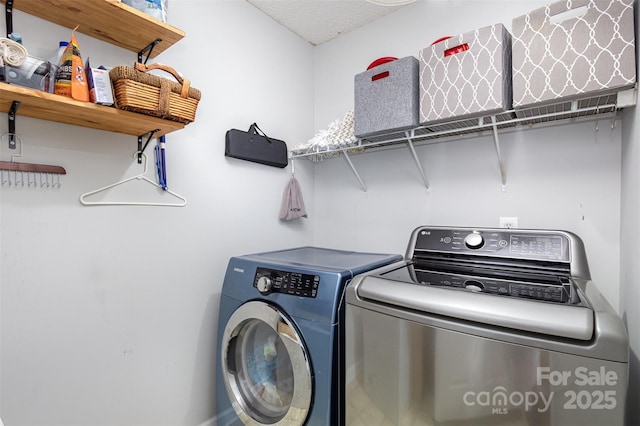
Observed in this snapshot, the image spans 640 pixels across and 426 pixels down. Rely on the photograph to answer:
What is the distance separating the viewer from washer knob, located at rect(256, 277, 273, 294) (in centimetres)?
139

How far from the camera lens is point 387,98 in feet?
5.05

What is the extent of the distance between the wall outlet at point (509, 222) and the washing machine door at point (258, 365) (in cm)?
121

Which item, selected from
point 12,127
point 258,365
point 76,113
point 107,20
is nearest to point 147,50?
point 107,20

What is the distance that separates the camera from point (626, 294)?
1.16 metres

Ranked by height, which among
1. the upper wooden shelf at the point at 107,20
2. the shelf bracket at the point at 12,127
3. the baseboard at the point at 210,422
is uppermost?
the upper wooden shelf at the point at 107,20

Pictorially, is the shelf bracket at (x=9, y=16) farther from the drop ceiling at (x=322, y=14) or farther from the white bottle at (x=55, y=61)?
the drop ceiling at (x=322, y=14)

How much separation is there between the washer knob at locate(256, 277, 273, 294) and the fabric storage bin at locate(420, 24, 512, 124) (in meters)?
1.04

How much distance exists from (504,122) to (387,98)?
1.78ft

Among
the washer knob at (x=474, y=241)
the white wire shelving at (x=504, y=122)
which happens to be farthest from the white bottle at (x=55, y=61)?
the washer knob at (x=474, y=241)

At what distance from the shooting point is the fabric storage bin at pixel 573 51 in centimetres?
103

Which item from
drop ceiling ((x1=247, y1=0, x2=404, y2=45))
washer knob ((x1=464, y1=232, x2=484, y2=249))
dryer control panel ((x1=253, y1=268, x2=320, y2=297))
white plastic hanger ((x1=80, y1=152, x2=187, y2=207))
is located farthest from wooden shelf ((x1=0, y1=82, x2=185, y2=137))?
washer knob ((x1=464, y1=232, x2=484, y2=249))

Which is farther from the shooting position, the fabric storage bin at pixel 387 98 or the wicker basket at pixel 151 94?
the fabric storage bin at pixel 387 98

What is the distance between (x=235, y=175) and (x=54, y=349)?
1.15 meters

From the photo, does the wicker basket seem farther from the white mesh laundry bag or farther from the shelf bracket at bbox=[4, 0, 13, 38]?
the white mesh laundry bag
